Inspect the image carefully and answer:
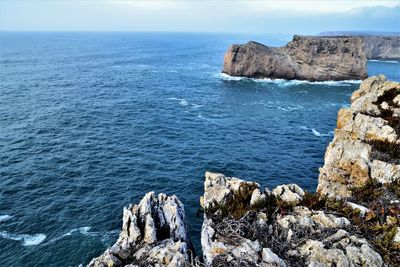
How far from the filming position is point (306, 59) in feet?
423

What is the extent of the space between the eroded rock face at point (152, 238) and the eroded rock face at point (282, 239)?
2.14 meters

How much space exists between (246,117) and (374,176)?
184 ft

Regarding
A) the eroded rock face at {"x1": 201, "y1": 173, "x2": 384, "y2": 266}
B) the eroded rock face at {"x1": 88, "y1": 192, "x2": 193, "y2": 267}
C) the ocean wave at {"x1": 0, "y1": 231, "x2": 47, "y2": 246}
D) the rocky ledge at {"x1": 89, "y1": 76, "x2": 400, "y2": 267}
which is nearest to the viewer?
the eroded rock face at {"x1": 201, "y1": 173, "x2": 384, "y2": 266}

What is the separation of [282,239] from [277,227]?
3.33ft

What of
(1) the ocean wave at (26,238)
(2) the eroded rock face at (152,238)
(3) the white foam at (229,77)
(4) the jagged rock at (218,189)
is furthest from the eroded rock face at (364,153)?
(3) the white foam at (229,77)

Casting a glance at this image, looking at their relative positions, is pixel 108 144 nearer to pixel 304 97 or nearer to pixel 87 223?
pixel 87 223

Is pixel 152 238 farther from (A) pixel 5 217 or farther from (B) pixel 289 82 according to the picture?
(B) pixel 289 82

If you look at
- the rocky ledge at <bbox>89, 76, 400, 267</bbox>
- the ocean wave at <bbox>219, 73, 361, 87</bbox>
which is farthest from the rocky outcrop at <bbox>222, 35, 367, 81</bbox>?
the rocky ledge at <bbox>89, 76, 400, 267</bbox>

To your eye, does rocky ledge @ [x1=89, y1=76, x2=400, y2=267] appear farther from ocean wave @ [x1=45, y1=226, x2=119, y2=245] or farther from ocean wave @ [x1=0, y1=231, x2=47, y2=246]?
ocean wave @ [x1=0, y1=231, x2=47, y2=246]

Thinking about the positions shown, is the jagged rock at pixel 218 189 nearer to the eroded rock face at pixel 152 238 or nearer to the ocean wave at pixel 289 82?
the eroded rock face at pixel 152 238

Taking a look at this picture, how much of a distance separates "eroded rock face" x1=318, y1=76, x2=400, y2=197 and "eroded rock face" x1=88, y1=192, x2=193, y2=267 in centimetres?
1282

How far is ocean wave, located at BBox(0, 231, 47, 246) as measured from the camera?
3819 centimetres

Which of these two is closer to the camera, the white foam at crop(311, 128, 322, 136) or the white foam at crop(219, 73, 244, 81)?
the white foam at crop(311, 128, 322, 136)

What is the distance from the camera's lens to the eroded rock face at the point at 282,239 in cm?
1948
